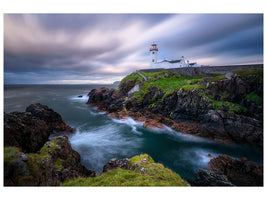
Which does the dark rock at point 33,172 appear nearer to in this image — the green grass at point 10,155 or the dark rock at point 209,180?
the green grass at point 10,155

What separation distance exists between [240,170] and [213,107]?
6.13 metres

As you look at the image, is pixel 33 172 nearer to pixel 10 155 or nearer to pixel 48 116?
pixel 10 155

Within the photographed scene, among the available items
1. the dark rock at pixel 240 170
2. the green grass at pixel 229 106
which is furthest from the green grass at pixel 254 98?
the dark rock at pixel 240 170

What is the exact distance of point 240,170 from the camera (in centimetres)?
645

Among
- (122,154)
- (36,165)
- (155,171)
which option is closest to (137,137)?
(122,154)

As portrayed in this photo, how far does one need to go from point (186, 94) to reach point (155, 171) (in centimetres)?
1159

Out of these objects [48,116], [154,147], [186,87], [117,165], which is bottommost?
[154,147]

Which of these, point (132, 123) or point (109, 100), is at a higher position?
point (109, 100)

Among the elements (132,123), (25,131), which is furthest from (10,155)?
(132,123)

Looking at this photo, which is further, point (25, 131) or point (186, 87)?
point (186, 87)

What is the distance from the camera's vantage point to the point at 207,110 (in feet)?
38.0

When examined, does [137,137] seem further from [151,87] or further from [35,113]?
[35,113]

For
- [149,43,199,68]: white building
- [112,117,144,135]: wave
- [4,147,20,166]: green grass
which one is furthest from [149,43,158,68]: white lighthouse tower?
[4,147,20,166]: green grass

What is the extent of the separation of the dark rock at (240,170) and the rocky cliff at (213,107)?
6.15 ft
